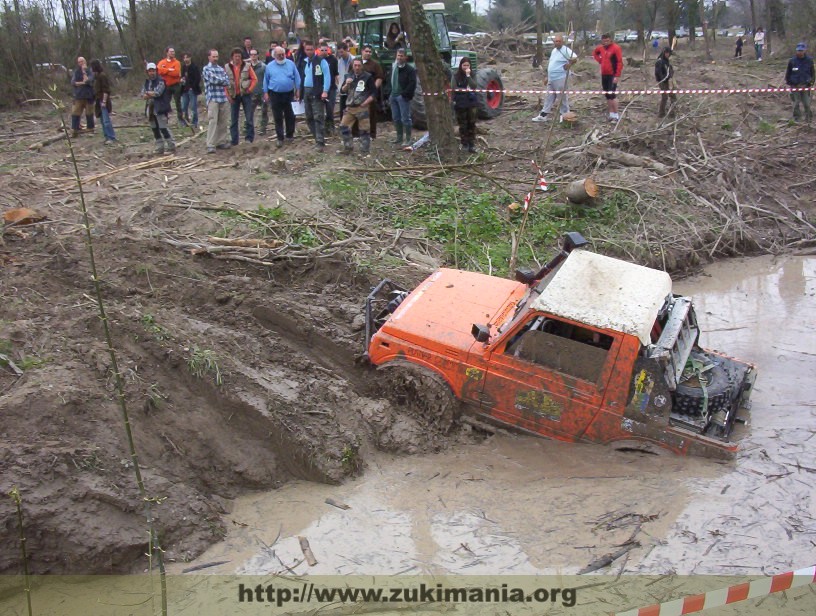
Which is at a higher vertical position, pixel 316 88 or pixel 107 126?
pixel 316 88

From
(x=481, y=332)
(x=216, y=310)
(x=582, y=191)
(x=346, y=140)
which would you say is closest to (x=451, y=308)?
(x=481, y=332)

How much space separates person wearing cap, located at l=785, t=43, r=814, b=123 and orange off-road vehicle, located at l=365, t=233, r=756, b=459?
1231cm

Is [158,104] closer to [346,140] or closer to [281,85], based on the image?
[281,85]

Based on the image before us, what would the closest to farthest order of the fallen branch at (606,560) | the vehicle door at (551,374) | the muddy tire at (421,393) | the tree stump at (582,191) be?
the fallen branch at (606,560) < the vehicle door at (551,374) < the muddy tire at (421,393) < the tree stump at (582,191)

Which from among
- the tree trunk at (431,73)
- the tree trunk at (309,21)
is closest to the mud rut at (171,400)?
the tree trunk at (431,73)

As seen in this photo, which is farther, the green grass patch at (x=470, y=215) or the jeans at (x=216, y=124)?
the jeans at (x=216, y=124)

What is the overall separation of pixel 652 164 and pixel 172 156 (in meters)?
8.44

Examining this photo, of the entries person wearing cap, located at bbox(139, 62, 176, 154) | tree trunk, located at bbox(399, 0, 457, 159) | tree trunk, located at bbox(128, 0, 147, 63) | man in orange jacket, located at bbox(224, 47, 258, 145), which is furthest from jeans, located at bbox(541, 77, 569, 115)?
tree trunk, located at bbox(128, 0, 147, 63)

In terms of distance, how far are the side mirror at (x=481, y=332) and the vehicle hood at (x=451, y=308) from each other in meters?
0.27

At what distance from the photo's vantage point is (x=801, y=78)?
17.1 metres

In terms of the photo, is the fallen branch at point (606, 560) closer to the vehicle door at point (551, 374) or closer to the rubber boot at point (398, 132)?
the vehicle door at point (551, 374)

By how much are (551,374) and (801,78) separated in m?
13.9

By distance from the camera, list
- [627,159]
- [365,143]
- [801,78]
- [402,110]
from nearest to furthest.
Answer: [365,143]
[627,159]
[402,110]
[801,78]

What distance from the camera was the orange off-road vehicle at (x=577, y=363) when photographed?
6.53m
